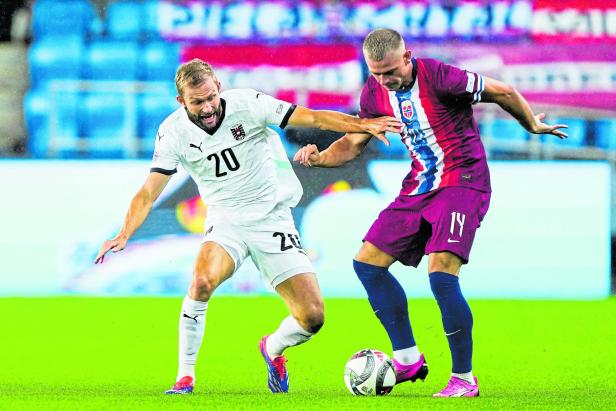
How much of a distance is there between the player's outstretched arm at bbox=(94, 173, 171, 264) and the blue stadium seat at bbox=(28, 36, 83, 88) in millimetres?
10139

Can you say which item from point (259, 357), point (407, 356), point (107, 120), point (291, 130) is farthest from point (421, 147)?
point (107, 120)

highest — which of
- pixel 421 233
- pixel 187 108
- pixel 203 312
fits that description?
pixel 187 108

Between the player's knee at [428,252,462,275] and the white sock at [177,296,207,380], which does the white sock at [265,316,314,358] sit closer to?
the white sock at [177,296,207,380]

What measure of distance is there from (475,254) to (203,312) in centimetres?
617

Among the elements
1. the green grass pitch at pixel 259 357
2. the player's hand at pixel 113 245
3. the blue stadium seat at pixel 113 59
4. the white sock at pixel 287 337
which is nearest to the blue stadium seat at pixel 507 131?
the green grass pitch at pixel 259 357

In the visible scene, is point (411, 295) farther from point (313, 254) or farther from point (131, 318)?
point (131, 318)

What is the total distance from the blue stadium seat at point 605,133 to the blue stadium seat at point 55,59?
6425 mm

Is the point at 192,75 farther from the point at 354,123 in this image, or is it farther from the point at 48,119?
the point at 48,119

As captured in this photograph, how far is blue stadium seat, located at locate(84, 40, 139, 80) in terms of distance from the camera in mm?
16141

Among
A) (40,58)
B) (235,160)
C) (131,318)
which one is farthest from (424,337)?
(40,58)

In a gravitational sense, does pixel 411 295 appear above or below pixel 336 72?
below

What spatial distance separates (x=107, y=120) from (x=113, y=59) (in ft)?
5.29

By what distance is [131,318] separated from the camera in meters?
9.84

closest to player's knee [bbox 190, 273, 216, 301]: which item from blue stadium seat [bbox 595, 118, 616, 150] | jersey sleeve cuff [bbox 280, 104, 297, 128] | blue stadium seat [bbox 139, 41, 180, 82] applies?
Answer: jersey sleeve cuff [bbox 280, 104, 297, 128]
